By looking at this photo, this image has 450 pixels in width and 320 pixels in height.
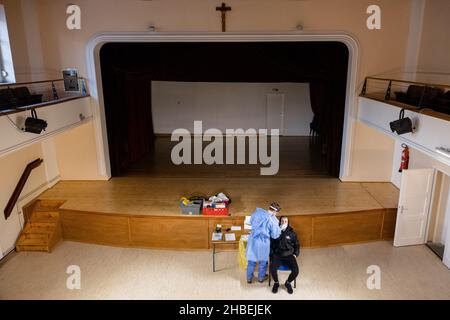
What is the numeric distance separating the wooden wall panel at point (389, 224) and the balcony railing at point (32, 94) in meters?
5.95

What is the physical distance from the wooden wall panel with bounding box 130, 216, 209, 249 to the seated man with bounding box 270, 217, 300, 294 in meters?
1.49

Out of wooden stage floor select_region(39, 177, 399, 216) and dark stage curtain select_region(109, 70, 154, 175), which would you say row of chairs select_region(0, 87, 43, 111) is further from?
wooden stage floor select_region(39, 177, 399, 216)

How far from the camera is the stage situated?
19.8 feet

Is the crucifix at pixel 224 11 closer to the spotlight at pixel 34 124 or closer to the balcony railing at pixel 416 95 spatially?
the balcony railing at pixel 416 95

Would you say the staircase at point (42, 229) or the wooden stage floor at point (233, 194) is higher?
the wooden stage floor at point (233, 194)

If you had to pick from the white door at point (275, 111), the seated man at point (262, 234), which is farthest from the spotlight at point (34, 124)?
the white door at point (275, 111)

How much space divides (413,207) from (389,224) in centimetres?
53

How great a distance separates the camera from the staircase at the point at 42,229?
6062mm

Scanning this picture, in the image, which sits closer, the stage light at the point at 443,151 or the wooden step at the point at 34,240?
the stage light at the point at 443,151

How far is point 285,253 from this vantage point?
481 centimetres

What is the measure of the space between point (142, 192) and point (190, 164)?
2.16 m

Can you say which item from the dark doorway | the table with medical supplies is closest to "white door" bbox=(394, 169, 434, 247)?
the dark doorway

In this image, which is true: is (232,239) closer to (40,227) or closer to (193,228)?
(193,228)

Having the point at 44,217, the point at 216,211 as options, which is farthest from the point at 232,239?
the point at 44,217
